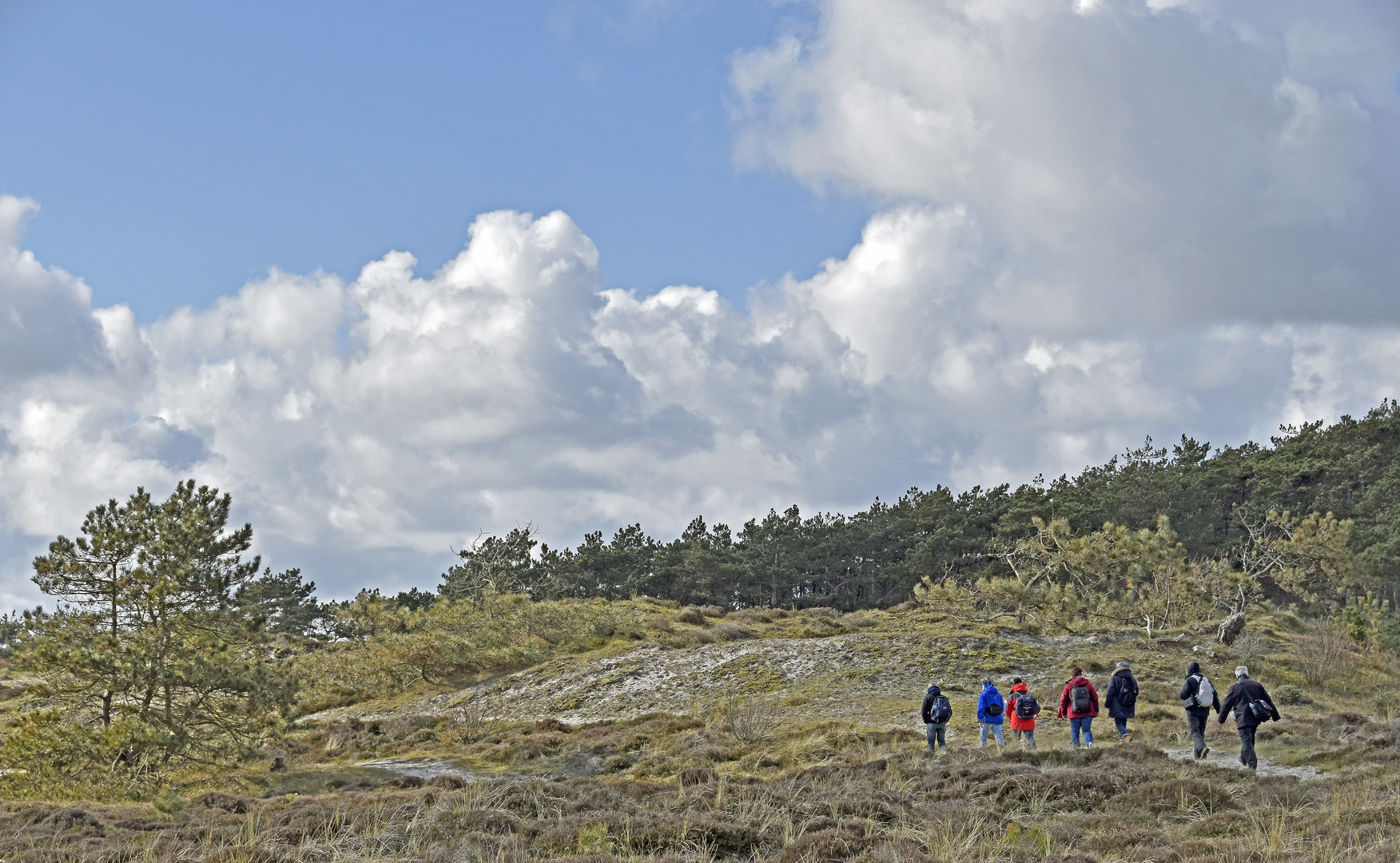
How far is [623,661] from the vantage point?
35.6 m

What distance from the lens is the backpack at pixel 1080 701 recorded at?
17578 mm

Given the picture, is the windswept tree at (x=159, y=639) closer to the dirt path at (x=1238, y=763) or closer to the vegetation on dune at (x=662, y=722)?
the vegetation on dune at (x=662, y=722)

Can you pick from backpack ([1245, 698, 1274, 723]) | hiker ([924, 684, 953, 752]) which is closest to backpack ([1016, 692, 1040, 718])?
hiker ([924, 684, 953, 752])

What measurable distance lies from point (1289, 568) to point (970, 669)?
24494 mm

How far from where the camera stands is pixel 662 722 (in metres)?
25.9

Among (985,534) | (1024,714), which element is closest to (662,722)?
(1024,714)

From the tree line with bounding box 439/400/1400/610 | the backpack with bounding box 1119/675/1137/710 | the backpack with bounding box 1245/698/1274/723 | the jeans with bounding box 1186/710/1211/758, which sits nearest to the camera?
the backpack with bounding box 1245/698/1274/723

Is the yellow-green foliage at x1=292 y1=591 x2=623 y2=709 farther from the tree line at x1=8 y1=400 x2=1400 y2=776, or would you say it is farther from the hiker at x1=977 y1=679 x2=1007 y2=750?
the hiker at x1=977 y1=679 x2=1007 y2=750

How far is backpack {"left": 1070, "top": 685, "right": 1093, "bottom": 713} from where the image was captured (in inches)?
692

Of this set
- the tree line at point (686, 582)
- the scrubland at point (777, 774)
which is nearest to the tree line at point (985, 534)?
the tree line at point (686, 582)

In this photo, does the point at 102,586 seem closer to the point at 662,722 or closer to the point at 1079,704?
the point at 662,722

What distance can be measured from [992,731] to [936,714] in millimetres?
1981

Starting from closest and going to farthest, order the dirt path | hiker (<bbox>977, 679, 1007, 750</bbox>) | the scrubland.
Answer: the scrubland → the dirt path → hiker (<bbox>977, 679, 1007, 750</bbox>)

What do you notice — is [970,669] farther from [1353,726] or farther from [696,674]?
[1353,726]
